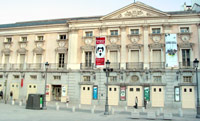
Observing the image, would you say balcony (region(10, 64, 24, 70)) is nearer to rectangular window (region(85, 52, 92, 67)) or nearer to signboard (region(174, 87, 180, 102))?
rectangular window (region(85, 52, 92, 67))

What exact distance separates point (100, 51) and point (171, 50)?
31.2ft

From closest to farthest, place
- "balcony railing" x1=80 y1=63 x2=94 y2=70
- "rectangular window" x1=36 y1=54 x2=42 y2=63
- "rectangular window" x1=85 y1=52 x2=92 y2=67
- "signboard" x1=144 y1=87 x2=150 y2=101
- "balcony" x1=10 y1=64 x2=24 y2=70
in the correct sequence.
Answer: "signboard" x1=144 y1=87 x2=150 y2=101 < "balcony railing" x1=80 y1=63 x2=94 y2=70 < "rectangular window" x1=85 y1=52 x2=92 y2=67 < "rectangular window" x1=36 y1=54 x2=42 y2=63 < "balcony" x1=10 y1=64 x2=24 y2=70

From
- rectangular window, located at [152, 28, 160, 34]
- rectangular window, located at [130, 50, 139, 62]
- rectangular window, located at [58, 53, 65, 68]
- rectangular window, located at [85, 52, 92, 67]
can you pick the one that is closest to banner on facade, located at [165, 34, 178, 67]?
rectangular window, located at [152, 28, 160, 34]

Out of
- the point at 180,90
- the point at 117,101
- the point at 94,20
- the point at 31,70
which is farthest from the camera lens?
A: the point at 31,70

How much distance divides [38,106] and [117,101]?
10.3 metres

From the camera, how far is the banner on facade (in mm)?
26297

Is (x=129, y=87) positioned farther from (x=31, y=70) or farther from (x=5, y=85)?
(x=5, y=85)

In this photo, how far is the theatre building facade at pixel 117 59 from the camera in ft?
86.0

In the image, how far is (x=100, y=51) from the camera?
94.5 feet

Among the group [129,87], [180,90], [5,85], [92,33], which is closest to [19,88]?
[5,85]

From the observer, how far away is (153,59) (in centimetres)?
2734

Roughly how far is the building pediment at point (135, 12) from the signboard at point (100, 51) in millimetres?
3357

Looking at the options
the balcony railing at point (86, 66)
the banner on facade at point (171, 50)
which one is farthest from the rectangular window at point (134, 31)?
the balcony railing at point (86, 66)

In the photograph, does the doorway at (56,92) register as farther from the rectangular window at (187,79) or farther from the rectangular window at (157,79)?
the rectangular window at (187,79)
